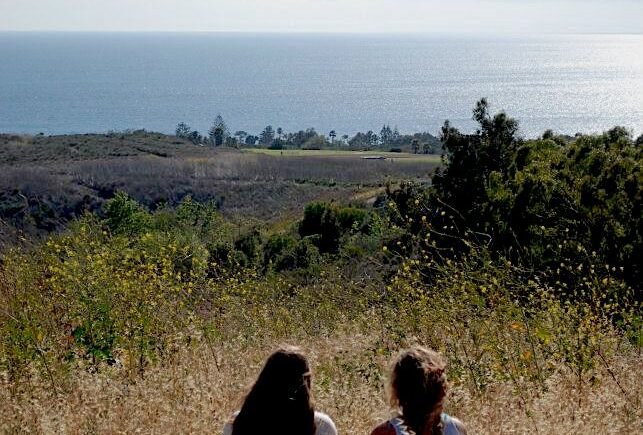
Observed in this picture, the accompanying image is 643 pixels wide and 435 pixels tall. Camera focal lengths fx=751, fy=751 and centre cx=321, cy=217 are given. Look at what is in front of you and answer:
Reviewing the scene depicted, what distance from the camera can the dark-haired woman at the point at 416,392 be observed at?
3.00 meters

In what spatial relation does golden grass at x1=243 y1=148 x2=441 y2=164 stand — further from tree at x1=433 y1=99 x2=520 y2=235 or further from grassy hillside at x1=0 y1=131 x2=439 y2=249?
tree at x1=433 y1=99 x2=520 y2=235

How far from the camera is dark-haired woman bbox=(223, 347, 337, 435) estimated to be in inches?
118

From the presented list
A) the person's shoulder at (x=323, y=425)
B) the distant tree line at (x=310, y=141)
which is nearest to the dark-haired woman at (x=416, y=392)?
the person's shoulder at (x=323, y=425)

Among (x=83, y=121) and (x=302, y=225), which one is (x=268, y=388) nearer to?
(x=302, y=225)

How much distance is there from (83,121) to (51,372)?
633 feet

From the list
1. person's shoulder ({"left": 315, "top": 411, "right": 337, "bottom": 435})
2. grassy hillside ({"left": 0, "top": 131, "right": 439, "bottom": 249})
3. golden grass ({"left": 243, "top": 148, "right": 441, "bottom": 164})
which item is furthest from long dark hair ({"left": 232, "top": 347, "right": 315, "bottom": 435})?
golden grass ({"left": 243, "top": 148, "right": 441, "bottom": 164})

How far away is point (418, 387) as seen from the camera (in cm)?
300

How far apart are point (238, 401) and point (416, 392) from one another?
1.25 meters

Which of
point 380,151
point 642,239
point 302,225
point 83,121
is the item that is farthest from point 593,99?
point 642,239

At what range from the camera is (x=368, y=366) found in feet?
18.0

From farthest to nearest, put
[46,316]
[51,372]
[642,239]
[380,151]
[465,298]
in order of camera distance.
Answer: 1. [380,151]
2. [642,239]
3. [46,316]
4. [465,298]
5. [51,372]

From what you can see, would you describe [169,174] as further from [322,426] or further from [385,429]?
[385,429]

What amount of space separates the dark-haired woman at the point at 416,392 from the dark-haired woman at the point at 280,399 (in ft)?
1.17

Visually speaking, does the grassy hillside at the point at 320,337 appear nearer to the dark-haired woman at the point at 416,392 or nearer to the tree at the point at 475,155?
the dark-haired woman at the point at 416,392
